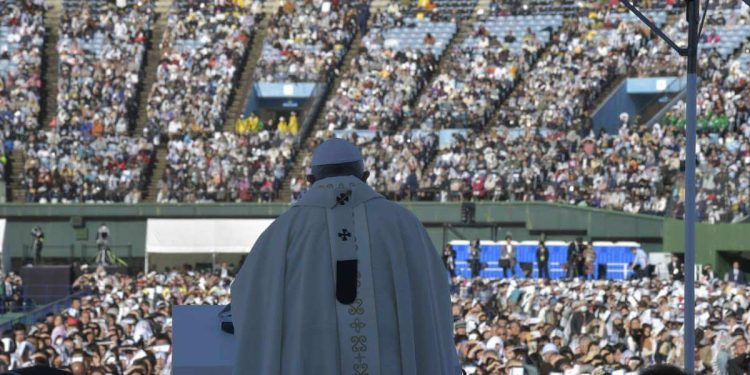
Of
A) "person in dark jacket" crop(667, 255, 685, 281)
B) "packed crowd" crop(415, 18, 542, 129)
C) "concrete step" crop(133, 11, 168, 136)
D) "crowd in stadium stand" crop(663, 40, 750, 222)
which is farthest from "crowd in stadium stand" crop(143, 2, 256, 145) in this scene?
"person in dark jacket" crop(667, 255, 685, 281)

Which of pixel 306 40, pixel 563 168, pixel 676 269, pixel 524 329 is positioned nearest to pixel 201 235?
pixel 563 168

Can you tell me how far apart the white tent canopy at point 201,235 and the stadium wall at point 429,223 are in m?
0.32

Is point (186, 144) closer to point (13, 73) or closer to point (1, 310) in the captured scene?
point (13, 73)

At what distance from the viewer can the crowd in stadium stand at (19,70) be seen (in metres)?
46.2

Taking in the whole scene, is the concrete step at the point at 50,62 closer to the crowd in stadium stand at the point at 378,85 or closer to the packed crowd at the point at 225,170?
the packed crowd at the point at 225,170

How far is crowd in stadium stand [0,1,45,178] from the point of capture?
46.2 metres

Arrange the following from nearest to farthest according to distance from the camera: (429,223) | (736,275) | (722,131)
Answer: (736,275), (722,131), (429,223)

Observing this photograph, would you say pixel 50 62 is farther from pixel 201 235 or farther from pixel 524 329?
pixel 524 329

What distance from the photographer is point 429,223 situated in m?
41.3

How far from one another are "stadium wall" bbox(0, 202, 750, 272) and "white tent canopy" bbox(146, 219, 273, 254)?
32 centimetres

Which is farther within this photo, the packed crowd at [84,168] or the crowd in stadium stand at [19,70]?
the crowd in stadium stand at [19,70]

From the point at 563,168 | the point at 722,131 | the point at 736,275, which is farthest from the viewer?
the point at 563,168

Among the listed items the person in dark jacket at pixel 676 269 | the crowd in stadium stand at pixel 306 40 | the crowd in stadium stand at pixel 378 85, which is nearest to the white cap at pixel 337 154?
the person in dark jacket at pixel 676 269

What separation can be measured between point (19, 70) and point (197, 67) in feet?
18.4
